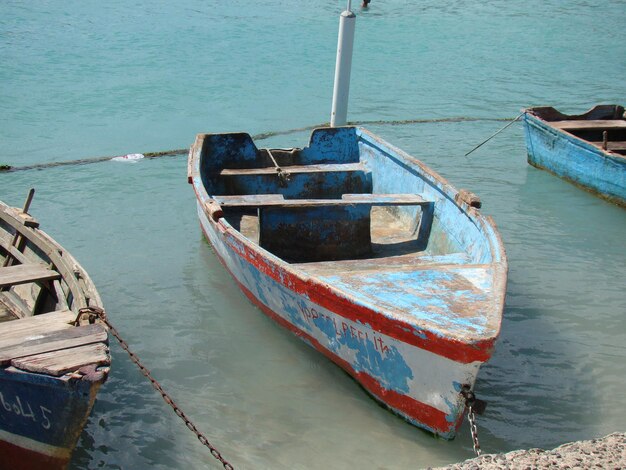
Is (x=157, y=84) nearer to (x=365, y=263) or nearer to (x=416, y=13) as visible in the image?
(x=365, y=263)

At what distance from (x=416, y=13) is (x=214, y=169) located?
25075 millimetres

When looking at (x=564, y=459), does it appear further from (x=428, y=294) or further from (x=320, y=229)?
(x=320, y=229)

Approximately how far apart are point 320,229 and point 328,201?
0.30 m

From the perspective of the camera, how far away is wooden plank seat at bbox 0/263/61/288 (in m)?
5.32

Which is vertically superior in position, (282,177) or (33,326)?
(282,177)

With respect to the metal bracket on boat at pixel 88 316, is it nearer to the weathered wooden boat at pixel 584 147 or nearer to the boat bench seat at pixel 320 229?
the boat bench seat at pixel 320 229

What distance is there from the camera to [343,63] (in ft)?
Result: 33.9

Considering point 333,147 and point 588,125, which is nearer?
point 333,147

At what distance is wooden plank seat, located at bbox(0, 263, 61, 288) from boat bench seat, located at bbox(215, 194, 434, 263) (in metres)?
2.25

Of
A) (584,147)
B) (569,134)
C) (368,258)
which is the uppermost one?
(569,134)

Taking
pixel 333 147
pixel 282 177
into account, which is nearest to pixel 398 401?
pixel 282 177

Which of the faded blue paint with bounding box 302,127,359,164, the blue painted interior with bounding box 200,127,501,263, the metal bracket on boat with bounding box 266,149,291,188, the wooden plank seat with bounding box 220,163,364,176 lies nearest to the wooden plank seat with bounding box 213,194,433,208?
the blue painted interior with bounding box 200,127,501,263

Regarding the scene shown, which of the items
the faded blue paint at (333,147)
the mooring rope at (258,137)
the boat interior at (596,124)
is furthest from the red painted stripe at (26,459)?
the boat interior at (596,124)

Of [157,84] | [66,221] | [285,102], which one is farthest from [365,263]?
[157,84]
